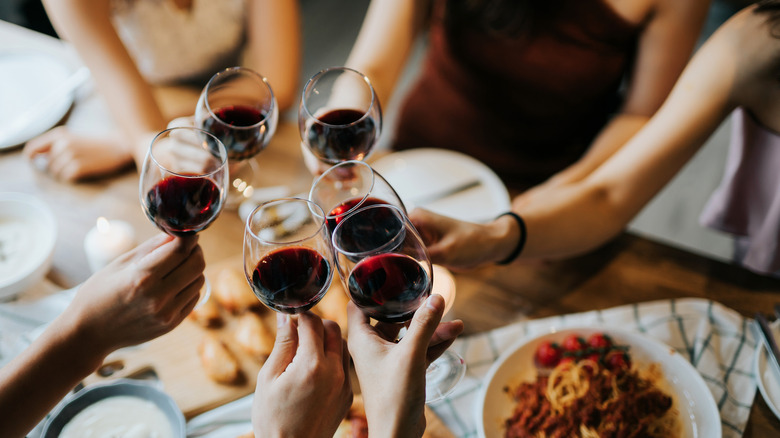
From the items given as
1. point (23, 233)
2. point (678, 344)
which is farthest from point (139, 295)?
point (678, 344)

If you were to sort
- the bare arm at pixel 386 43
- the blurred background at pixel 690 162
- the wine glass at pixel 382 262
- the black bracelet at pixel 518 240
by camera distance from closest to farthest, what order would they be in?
the wine glass at pixel 382 262
the black bracelet at pixel 518 240
the bare arm at pixel 386 43
the blurred background at pixel 690 162

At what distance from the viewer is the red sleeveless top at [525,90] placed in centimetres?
168

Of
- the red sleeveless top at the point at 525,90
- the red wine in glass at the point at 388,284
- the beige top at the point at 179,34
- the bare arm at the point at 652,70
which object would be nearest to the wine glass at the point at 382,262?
the red wine in glass at the point at 388,284

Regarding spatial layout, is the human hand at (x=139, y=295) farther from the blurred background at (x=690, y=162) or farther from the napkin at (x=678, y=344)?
the blurred background at (x=690, y=162)


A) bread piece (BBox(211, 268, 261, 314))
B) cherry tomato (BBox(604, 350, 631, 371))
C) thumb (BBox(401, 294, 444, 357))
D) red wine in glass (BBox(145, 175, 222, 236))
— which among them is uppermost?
thumb (BBox(401, 294, 444, 357))

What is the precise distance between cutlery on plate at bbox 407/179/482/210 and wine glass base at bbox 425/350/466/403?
19.4 inches

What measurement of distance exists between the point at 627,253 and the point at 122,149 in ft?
4.70

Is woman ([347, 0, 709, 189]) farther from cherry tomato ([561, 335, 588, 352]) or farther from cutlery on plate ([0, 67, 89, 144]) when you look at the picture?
cutlery on plate ([0, 67, 89, 144])

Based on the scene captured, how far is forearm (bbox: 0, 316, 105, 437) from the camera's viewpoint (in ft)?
3.32

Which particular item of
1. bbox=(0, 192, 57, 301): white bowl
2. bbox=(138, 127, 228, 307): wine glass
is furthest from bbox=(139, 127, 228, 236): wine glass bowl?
bbox=(0, 192, 57, 301): white bowl

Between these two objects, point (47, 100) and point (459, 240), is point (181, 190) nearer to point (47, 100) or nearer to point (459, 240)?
point (459, 240)

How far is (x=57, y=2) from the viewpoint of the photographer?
5.61ft

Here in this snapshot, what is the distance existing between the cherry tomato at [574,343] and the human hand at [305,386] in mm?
510

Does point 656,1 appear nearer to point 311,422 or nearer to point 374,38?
point 374,38
